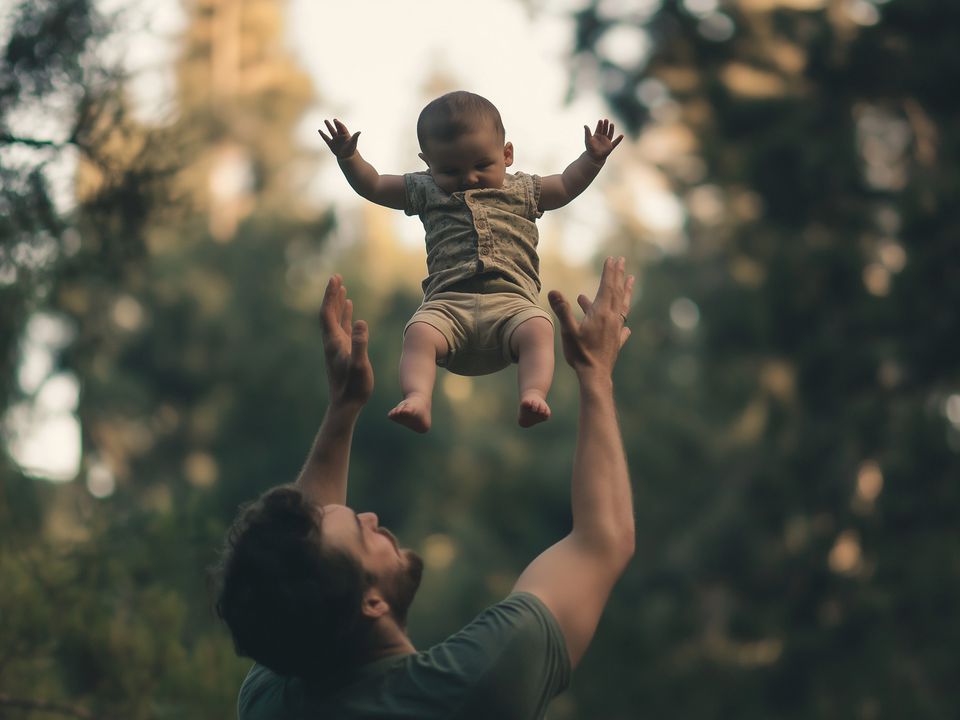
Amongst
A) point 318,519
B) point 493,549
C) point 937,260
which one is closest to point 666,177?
point 937,260

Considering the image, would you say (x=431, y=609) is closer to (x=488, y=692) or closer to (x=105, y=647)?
(x=105, y=647)

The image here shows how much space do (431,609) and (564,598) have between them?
15.9 m

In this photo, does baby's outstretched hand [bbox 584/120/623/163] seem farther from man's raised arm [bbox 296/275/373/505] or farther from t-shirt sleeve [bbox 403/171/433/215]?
man's raised arm [bbox 296/275/373/505]

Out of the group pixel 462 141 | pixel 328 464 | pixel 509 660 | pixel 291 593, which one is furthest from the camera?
pixel 328 464

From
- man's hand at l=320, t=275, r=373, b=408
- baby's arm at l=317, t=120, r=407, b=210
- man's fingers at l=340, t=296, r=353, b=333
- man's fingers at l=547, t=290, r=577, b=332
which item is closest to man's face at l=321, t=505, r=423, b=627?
man's hand at l=320, t=275, r=373, b=408

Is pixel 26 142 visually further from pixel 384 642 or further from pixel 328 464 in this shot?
pixel 384 642

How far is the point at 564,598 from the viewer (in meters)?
2.59

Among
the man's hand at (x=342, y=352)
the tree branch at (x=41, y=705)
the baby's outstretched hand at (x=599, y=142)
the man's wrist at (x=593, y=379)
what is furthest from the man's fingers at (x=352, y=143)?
the tree branch at (x=41, y=705)

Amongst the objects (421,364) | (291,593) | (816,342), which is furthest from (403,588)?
(816,342)

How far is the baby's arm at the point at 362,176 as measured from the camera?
287cm

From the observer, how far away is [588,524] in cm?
261

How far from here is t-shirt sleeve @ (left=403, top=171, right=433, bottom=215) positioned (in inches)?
114

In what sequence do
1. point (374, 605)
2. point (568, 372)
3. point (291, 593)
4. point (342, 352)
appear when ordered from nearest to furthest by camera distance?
point (291, 593) → point (374, 605) → point (342, 352) → point (568, 372)

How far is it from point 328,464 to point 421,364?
1.81 ft
